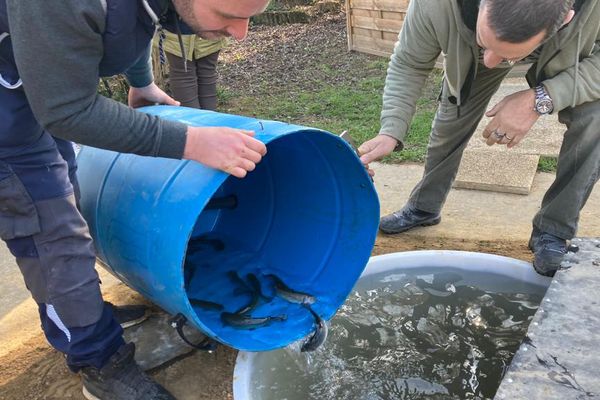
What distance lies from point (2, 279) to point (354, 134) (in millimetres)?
2488

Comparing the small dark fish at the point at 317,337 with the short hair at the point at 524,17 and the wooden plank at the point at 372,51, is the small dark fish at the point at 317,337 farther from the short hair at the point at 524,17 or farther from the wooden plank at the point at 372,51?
the wooden plank at the point at 372,51

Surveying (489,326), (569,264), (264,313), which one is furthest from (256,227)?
(569,264)

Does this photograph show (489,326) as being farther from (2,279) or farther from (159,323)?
(2,279)

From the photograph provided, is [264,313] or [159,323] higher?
[264,313]

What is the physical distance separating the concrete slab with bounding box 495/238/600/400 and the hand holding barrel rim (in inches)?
33.5

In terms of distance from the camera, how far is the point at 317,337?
6.59 feet

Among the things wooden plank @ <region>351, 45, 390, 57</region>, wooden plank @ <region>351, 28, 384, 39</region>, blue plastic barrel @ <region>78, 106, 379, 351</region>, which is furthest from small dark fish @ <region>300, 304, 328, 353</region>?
wooden plank @ <region>351, 28, 384, 39</region>

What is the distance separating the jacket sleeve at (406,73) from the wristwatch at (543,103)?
439 mm

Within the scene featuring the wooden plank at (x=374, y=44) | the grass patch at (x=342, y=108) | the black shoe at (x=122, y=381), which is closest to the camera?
the black shoe at (x=122, y=381)

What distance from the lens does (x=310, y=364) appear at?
212cm

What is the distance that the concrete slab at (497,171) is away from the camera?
3.29 meters

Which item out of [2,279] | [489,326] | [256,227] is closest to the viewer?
[489,326]

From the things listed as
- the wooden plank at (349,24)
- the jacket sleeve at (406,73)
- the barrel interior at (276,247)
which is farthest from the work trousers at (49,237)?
the wooden plank at (349,24)

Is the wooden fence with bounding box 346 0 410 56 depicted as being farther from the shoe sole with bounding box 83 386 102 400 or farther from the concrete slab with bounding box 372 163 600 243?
the shoe sole with bounding box 83 386 102 400
